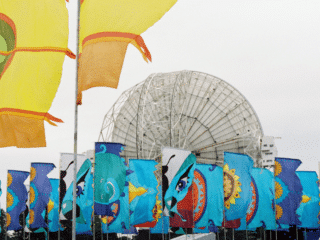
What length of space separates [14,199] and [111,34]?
30.5m

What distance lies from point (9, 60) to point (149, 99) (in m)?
43.5

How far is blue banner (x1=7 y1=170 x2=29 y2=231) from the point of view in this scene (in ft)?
130

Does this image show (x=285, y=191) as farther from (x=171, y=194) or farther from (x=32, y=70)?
(x=32, y=70)

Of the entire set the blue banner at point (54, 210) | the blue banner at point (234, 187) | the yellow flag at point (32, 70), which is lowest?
the blue banner at point (54, 210)

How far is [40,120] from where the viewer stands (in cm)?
1412

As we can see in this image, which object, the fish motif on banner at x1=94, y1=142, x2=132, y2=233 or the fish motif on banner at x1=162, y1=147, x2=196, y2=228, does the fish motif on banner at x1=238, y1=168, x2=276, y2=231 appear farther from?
the fish motif on banner at x1=94, y1=142, x2=132, y2=233

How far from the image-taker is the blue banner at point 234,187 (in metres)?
32.4

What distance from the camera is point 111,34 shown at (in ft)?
42.8

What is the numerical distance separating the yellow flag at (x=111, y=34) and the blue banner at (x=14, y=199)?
2947 cm

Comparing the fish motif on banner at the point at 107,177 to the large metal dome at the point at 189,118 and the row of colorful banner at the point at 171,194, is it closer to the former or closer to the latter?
the row of colorful banner at the point at 171,194

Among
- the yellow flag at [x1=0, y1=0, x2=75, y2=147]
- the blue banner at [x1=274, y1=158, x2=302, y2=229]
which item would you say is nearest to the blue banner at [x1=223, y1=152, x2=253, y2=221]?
the blue banner at [x1=274, y1=158, x2=302, y2=229]

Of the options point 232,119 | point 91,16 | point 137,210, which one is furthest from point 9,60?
point 232,119

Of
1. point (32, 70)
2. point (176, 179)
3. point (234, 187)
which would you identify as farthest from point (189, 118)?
→ point (32, 70)

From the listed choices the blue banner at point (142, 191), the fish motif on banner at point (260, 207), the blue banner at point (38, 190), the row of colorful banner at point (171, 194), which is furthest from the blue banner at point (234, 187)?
the blue banner at point (38, 190)
